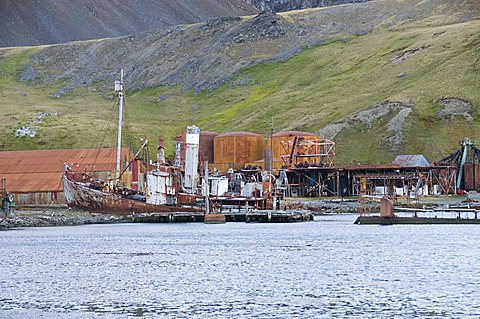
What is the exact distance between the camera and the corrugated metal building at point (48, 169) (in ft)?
434

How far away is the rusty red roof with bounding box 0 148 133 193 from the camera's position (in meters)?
134

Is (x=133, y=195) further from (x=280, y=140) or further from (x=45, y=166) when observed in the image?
(x=280, y=140)

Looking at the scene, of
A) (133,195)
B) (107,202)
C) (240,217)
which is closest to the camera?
(240,217)

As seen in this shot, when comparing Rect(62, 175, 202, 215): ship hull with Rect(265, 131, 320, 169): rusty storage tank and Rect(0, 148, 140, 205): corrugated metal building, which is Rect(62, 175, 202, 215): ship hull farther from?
Rect(265, 131, 320, 169): rusty storage tank

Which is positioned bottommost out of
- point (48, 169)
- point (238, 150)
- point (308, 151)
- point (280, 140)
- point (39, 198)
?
point (39, 198)

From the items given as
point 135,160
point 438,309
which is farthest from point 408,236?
point 135,160

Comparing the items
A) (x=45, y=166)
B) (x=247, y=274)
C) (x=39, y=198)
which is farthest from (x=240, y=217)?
(x=247, y=274)

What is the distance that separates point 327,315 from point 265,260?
23609 mm

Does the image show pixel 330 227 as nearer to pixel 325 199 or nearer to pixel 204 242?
pixel 204 242

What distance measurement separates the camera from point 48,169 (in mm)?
139500

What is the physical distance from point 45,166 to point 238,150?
42.7m

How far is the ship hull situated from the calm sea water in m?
23.4

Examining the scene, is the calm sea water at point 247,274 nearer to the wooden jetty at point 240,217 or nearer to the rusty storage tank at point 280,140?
the wooden jetty at point 240,217

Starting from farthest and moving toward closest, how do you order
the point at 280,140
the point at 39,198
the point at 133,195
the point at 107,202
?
the point at 280,140 < the point at 39,198 < the point at 133,195 < the point at 107,202
